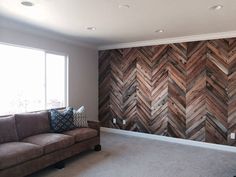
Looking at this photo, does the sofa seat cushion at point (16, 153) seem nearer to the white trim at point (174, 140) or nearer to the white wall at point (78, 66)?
the white wall at point (78, 66)

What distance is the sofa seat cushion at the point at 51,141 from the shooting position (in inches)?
128

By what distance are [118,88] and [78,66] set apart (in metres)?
1.26

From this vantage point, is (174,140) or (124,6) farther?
(174,140)

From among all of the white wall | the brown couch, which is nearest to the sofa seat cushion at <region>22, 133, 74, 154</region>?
the brown couch

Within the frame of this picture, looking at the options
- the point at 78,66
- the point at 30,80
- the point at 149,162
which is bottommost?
the point at 149,162

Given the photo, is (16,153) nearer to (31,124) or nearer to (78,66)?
(31,124)

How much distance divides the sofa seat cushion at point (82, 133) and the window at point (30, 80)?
3.74 ft

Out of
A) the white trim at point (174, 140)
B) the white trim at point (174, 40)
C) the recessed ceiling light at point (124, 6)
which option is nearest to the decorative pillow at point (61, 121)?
the white trim at point (174, 140)

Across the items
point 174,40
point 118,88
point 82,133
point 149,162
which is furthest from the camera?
point 118,88

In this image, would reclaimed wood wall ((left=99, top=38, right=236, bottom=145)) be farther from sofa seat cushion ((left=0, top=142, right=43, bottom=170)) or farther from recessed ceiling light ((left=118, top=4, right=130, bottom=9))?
sofa seat cushion ((left=0, top=142, right=43, bottom=170))

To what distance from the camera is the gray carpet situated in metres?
3.27

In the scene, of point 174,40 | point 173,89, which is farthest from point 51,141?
point 174,40

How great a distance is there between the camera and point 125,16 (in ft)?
11.1

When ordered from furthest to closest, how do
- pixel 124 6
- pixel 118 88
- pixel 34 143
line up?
pixel 118 88 → pixel 34 143 → pixel 124 6
